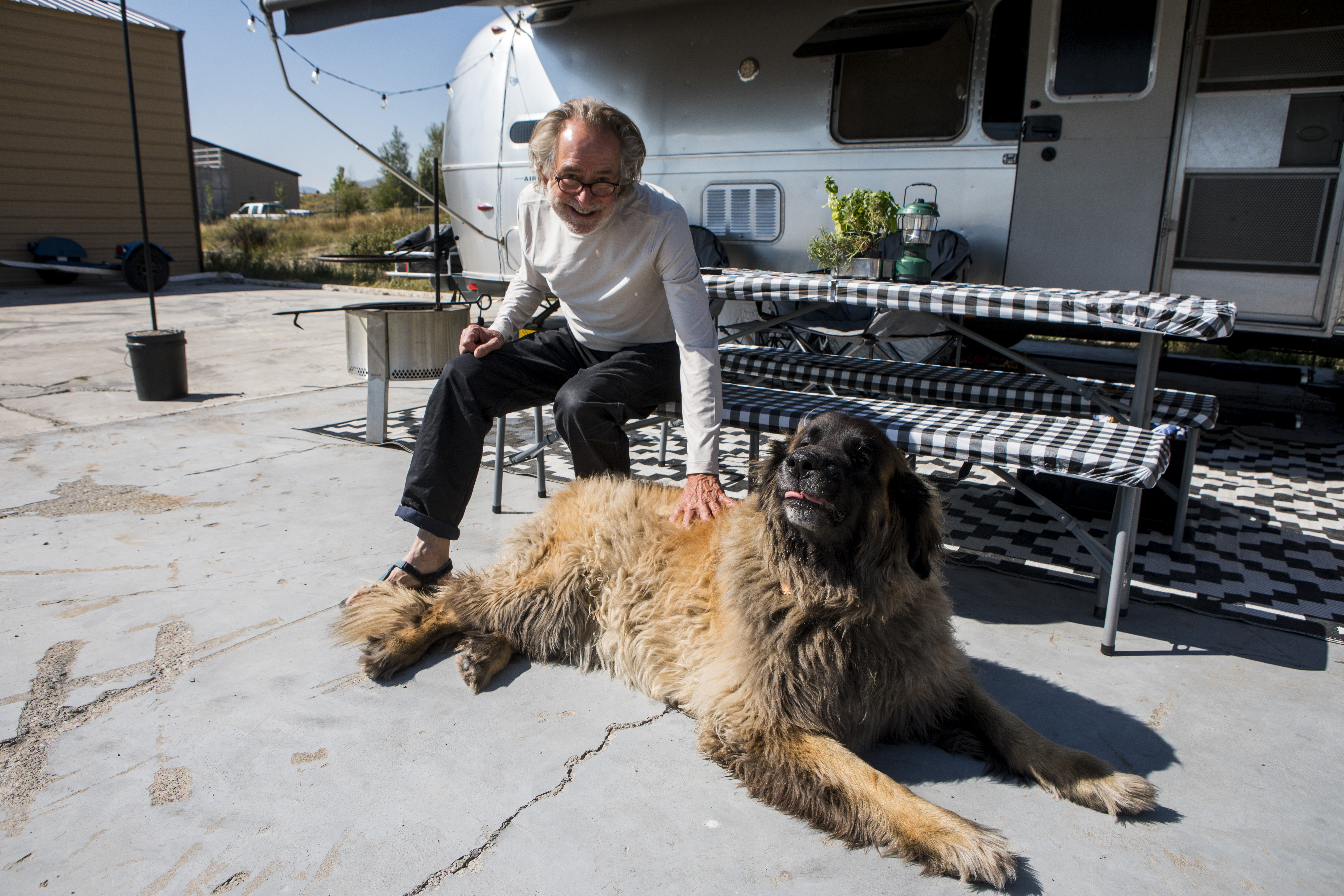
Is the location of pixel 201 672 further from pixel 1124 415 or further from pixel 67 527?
pixel 1124 415

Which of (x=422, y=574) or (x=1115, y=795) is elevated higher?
(x=422, y=574)

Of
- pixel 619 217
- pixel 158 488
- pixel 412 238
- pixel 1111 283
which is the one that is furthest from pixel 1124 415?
pixel 412 238

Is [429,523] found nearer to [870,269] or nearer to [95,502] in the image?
[95,502]

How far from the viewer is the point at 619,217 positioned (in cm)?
312

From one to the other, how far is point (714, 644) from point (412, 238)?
9228 mm

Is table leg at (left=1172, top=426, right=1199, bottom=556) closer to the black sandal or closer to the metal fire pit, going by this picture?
the black sandal

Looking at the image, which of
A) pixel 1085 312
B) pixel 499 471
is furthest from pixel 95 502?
pixel 1085 312

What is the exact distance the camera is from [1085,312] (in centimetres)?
301

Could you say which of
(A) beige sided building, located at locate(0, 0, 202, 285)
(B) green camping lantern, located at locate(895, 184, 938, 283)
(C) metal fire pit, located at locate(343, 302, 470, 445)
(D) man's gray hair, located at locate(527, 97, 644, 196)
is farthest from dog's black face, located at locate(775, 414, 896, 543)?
(A) beige sided building, located at locate(0, 0, 202, 285)

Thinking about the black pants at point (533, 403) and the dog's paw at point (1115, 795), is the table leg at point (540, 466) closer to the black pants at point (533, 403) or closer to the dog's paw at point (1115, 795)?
the black pants at point (533, 403)

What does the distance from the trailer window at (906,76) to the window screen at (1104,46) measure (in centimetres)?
59

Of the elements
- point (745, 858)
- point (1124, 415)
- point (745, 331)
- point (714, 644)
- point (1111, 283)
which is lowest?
point (745, 858)

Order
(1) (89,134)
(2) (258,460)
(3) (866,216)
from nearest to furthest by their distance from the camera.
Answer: (3) (866,216) < (2) (258,460) < (1) (89,134)

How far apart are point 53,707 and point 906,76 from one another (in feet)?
23.3
